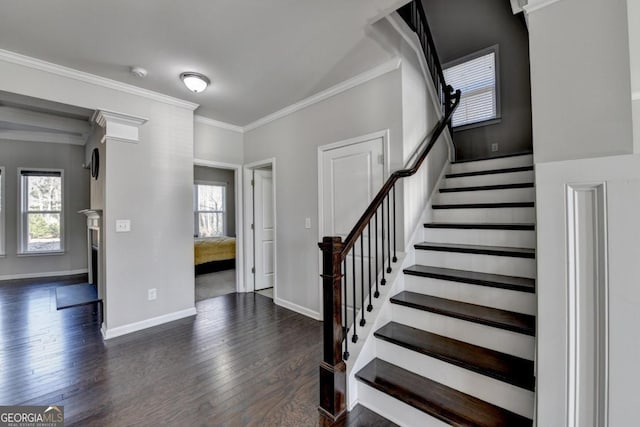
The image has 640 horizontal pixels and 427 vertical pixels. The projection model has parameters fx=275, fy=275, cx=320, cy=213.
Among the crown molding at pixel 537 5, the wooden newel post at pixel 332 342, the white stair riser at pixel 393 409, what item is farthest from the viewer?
the wooden newel post at pixel 332 342

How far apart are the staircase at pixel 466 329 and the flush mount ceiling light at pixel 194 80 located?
2667 mm

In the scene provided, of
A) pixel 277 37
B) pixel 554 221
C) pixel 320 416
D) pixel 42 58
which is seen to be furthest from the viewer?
pixel 42 58

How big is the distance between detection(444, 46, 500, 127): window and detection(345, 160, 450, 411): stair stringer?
2728 mm

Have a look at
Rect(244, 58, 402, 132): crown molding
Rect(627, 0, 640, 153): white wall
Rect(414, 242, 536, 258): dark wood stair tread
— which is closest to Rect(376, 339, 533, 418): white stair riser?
Rect(414, 242, 536, 258): dark wood stair tread

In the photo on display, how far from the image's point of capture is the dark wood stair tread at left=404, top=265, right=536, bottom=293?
177 centimetres

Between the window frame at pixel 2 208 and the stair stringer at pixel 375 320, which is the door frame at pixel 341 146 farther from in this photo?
the window frame at pixel 2 208

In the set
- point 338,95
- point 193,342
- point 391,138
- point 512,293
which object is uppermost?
point 338,95

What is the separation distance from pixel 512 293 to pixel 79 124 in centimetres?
593

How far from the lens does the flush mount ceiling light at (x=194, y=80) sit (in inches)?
108

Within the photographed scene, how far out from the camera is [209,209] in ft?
25.9

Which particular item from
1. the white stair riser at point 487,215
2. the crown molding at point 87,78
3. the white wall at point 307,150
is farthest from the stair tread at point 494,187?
the crown molding at point 87,78

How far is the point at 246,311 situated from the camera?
3.58m

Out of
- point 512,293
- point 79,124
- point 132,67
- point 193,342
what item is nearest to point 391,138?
point 512,293

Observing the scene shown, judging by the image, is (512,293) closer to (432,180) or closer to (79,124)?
(432,180)
